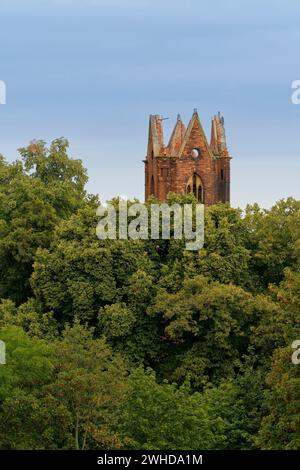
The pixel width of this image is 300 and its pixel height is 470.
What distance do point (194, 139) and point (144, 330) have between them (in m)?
25.6

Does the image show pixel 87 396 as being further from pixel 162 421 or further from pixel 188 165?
pixel 188 165

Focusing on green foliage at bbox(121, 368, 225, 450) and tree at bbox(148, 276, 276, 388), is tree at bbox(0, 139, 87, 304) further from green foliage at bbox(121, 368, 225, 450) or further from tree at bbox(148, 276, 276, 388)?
green foliage at bbox(121, 368, 225, 450)

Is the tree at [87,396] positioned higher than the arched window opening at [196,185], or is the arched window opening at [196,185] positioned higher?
the arched window opening at [196,185]

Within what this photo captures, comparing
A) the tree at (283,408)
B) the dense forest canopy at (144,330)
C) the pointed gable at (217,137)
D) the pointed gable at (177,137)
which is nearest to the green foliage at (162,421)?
the dense forest canopy at (144,330)

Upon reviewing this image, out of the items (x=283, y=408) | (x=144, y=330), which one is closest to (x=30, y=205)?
(x=144, y=330)

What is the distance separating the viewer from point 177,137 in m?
78.5

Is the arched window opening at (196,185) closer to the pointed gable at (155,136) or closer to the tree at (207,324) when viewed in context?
the pointed gable at (155,136)

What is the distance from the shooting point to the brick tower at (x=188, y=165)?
76.9 m

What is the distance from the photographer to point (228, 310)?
52656mm

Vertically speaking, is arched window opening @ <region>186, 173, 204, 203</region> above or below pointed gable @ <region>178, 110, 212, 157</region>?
below

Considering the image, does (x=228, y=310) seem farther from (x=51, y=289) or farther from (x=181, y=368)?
(x=51, y=289)

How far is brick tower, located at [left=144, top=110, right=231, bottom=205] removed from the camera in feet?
252

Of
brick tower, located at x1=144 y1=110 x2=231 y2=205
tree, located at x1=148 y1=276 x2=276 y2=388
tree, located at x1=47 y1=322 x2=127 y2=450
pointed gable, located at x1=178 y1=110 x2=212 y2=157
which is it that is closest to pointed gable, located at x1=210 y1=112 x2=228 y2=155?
brick tower, located at x1=144 y1=110 x2=231 y2=205

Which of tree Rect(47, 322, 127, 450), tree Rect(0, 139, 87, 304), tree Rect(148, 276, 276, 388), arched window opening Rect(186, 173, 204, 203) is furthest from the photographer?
arched window opening Rect(186, 173, 204, 203)
